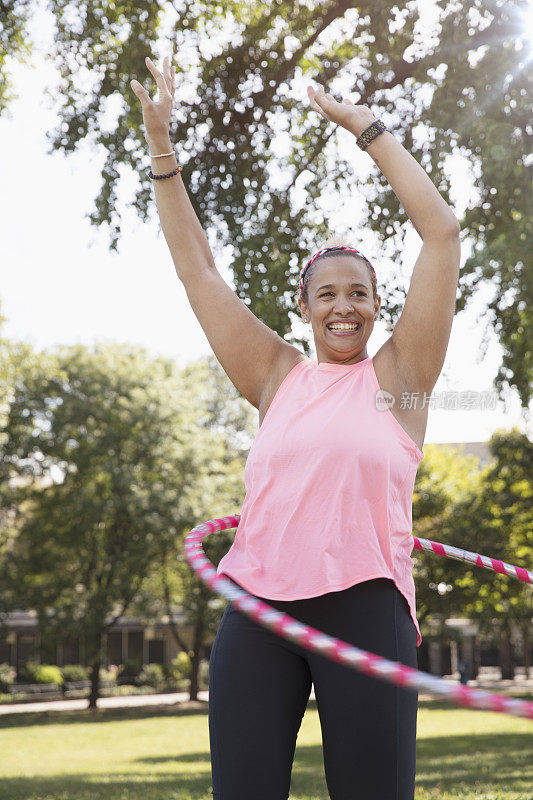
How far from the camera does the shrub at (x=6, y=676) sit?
3772cm

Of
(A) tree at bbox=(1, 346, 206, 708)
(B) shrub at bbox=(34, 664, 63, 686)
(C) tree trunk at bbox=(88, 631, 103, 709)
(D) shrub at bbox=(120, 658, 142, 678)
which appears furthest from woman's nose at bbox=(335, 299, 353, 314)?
(D) shrub at bbox=(120, 658, 142, 678)

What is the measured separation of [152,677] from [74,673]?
149 inches

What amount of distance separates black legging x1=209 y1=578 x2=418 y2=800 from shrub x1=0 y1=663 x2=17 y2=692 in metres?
38.6

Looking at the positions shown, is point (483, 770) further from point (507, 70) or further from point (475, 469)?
point (475, 469)

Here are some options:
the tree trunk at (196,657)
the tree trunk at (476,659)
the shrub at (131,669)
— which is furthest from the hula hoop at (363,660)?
the tree trunk at (476,659)

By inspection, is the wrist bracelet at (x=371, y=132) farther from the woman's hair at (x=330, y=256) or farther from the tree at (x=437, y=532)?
the tree at (x=437, y=532)

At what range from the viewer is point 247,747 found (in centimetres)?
240

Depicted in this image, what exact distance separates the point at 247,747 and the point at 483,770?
10.5 metres

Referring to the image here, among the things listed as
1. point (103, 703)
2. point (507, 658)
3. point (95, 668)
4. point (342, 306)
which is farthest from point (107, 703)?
point (342, 306)

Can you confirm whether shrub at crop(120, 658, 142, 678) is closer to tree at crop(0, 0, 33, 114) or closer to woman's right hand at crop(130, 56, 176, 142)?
tree at crop(0, 0, 33, 114)

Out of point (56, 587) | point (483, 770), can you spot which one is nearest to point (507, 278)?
point (483, 770)

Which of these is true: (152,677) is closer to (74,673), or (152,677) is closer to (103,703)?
(74,673)

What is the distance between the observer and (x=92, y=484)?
29750 millimetres

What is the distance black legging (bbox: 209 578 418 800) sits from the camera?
2379mm
